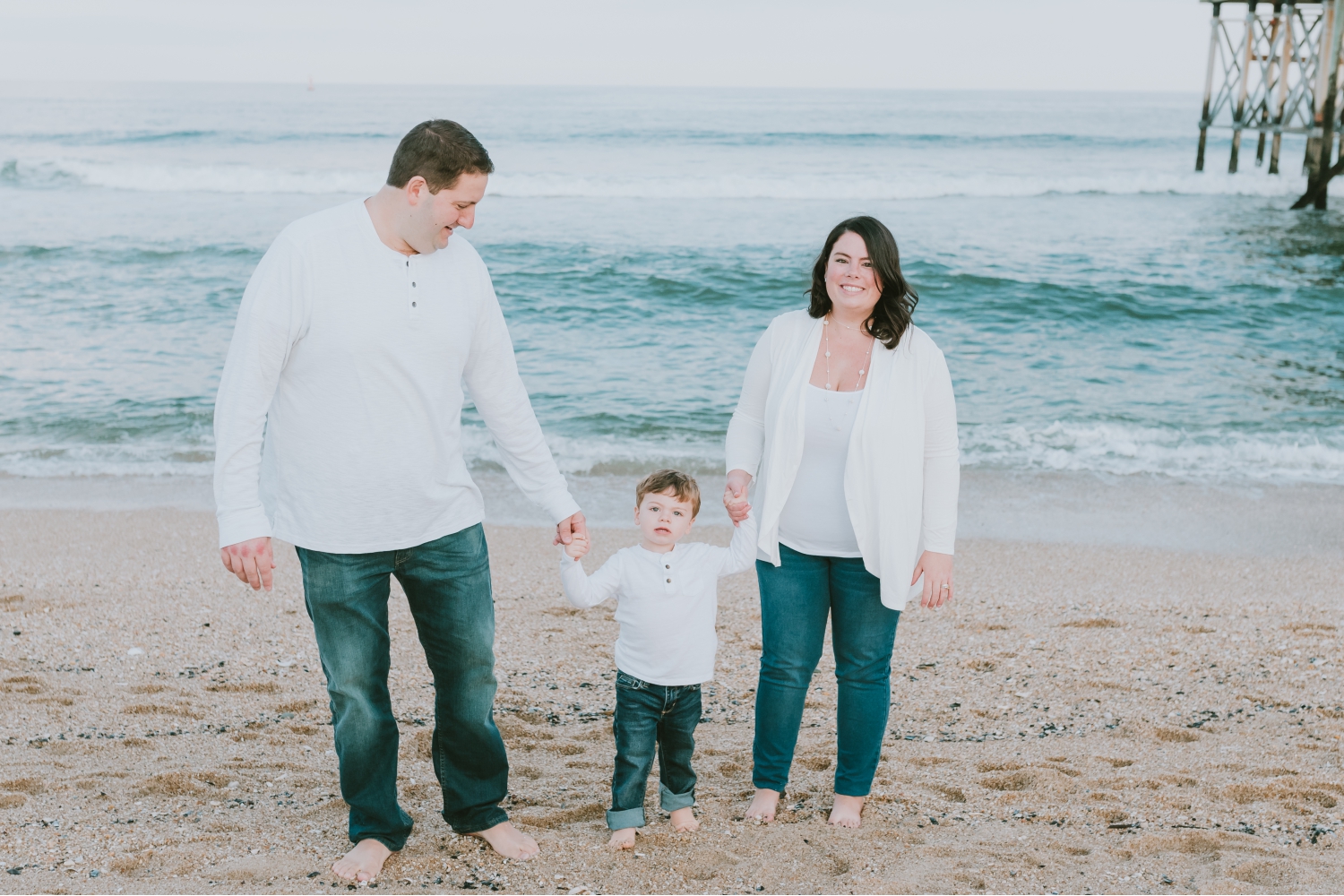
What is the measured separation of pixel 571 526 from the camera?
110 inches

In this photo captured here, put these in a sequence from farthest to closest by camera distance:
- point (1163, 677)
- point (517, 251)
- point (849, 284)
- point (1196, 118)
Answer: point (1196, 118) < point (517, 251) < point (1163, 677) < point (849, 284)

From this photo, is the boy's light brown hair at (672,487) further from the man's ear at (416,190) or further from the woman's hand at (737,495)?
the man's ear at (416,190)

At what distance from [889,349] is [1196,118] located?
55.9m

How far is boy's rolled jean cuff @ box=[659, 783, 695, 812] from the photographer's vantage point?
2998mm

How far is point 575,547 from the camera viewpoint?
2771mm

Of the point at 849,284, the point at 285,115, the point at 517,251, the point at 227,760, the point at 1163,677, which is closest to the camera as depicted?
the point at 849,284

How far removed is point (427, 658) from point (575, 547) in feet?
1.51

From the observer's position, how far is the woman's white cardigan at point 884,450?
2.81m

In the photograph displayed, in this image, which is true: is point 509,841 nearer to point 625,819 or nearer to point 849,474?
point 625,819

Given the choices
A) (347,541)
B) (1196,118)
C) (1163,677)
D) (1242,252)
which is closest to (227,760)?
(347,541)

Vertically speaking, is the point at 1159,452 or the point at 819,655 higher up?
the point at 819,655

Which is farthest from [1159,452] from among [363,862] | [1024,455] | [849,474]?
[363,862]

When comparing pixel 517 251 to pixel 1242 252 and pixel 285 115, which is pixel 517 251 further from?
pixel 285 115

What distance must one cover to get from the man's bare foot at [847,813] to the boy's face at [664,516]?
0.95 m
